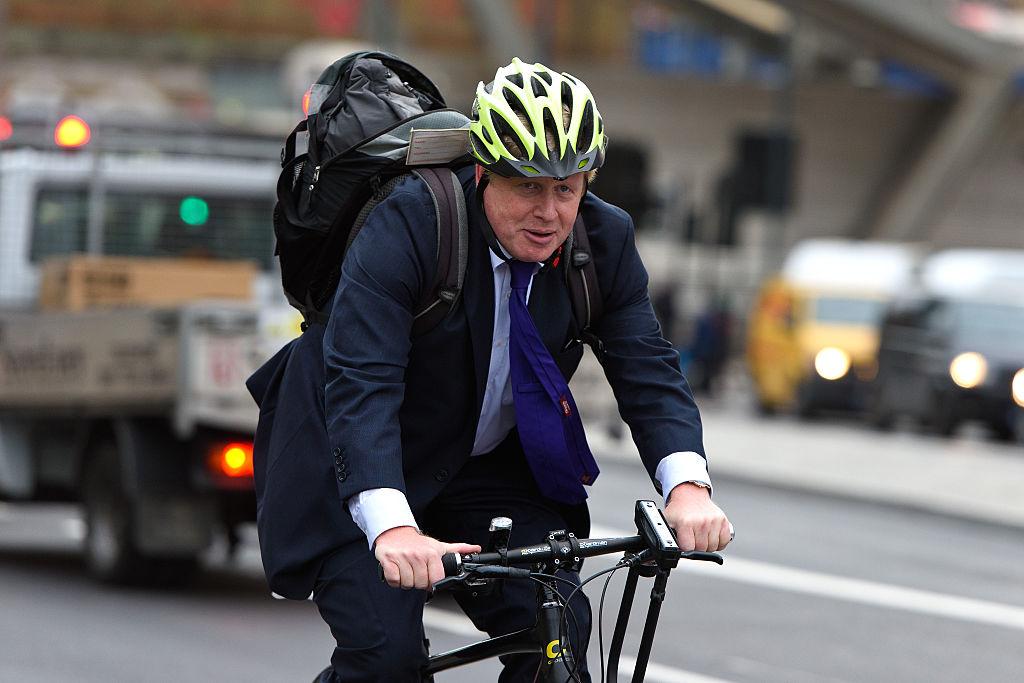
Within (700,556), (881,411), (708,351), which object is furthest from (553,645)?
(708,351)

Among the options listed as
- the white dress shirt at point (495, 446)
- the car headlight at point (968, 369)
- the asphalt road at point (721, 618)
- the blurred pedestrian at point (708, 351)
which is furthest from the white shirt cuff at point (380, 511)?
the blurred pedestrian at point (708, 351)

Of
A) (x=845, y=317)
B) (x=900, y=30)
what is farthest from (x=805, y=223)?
(x=845, y=317)

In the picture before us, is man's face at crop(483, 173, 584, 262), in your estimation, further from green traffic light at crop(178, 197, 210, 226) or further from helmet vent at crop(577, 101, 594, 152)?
green traffic light at crop(178, 197, 210, 226)

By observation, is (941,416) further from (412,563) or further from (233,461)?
(412,563)

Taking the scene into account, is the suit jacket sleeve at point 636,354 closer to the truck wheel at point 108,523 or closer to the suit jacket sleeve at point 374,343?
the suit jacket sleeve at point 374,343

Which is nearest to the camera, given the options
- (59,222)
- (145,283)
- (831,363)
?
(145,283)

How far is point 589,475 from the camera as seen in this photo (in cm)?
404

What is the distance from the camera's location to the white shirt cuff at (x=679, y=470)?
3.83 metres

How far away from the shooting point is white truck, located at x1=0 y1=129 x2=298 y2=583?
381 inches

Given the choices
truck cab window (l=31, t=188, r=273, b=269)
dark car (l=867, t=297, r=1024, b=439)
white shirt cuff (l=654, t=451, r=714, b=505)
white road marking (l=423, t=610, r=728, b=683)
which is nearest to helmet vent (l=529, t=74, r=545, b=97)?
white shirt cuff (l=654, t=451, r=714, b=505)

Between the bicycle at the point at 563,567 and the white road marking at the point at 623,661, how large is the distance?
341cm

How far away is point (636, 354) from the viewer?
400cm

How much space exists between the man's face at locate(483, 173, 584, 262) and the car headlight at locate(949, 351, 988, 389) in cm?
2009

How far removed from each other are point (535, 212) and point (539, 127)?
19 centimetres
